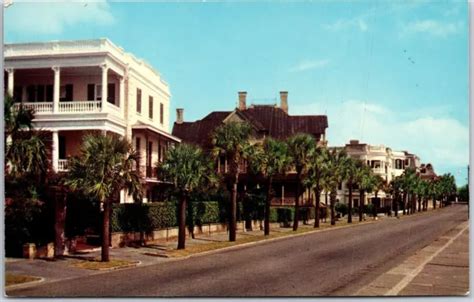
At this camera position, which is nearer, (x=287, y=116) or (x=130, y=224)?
(x=130, y=224)

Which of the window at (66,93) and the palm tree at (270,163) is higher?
the window at (66,93)

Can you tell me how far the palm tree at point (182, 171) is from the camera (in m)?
32.9

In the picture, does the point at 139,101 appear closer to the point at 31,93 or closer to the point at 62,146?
the point at 62,146

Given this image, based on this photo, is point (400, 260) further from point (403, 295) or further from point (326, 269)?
point (403, 295)

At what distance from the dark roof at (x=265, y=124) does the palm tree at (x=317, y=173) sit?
10.1 m

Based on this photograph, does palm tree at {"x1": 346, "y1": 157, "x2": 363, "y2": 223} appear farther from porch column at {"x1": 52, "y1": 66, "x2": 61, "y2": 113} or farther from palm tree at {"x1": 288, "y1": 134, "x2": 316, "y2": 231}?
porch column at {"x1": 52, "y1": 66, "x2": 61, "y2": 113}

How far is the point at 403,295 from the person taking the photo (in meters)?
18.3

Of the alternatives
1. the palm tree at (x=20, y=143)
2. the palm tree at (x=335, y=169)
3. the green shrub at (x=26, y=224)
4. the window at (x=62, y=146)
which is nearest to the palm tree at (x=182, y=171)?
the window at (x=62, y=146)

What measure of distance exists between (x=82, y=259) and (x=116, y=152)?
463 cm

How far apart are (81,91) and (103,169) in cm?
1033

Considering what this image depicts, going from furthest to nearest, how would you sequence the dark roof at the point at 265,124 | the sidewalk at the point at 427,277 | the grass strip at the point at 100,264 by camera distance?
the dark roof at the point at 265,124, the grass strip at the point at 100,264, the sidewalk at the point at 427,277

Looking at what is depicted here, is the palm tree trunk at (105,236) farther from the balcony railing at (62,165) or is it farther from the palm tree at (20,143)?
the palm tree at (20,143)

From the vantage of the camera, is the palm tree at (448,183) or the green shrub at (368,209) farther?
the green shrub at (368,209)

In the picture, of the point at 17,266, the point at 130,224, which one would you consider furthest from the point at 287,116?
the point at 17,266
